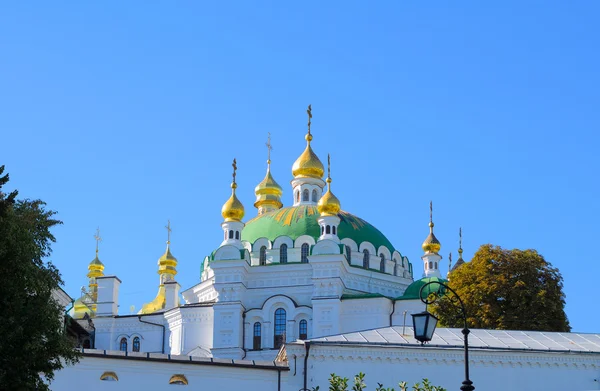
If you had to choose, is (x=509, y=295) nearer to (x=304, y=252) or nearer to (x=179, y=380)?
(x=304, y=252)

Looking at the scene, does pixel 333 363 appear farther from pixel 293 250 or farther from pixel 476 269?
pixel 293 250

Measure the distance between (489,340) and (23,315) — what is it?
575 inches

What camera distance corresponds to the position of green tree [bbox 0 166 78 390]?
22766mm

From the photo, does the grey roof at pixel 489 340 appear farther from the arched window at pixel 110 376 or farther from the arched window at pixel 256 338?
the arched window at pixel 256 338

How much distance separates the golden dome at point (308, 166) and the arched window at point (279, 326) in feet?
37.4

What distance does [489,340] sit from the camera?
1265 inches

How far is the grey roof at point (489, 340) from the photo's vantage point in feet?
102

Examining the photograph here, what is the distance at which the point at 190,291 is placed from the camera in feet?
200

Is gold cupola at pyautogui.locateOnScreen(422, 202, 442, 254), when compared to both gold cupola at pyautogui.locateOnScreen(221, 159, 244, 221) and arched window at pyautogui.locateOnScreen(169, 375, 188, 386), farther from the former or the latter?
arched window at pyautogui.locateOnScreen(169, 375, 188, 386)

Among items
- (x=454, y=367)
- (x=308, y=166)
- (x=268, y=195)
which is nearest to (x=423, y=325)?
(x=454, y=367)

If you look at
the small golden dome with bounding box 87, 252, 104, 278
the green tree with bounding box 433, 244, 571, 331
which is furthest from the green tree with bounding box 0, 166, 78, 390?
the small golden dome with bounding box 87, 252, 104, 278

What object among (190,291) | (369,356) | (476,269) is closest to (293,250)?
(190,291)

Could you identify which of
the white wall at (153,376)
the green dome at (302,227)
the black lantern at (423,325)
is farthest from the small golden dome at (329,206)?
the black lantern at (423,325)

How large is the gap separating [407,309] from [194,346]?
11141 millimetres
